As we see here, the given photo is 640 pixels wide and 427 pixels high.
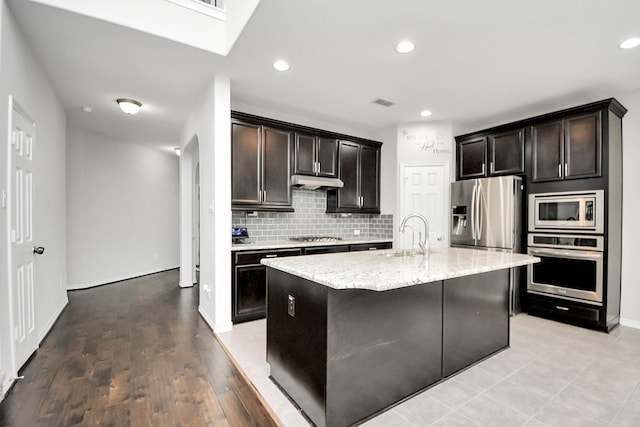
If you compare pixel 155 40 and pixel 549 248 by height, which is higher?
pixel 155 40

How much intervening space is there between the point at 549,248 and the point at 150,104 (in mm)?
5405

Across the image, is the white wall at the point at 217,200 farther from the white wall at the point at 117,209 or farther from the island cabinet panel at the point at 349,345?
the white wall at the point at 117,209

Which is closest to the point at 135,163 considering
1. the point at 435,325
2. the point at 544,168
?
the point at 435,325

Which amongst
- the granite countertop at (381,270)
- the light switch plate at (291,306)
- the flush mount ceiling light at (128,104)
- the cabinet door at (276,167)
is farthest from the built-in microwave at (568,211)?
the flush mount ceiling light at (128,104)

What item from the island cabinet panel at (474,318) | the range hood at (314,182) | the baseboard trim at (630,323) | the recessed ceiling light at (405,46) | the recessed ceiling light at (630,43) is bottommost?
the baseboard trim at (630,323)

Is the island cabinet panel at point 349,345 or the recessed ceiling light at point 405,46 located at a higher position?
the recessed ceiling light at point 405,46

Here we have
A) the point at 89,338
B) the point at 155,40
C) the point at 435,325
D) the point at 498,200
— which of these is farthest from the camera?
the point at 498,200

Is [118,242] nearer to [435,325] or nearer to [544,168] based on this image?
[435,325]

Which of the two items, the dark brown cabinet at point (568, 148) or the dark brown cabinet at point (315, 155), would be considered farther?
the dark brown cabinet at point (315, 155)

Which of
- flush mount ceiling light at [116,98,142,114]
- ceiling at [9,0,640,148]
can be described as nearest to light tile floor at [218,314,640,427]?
ceiling at [9,0,640,148]

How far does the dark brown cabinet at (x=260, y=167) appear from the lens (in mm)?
3844

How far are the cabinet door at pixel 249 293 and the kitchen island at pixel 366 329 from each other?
132 cm

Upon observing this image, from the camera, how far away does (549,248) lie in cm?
380

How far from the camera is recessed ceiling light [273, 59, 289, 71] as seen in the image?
3.06 m
